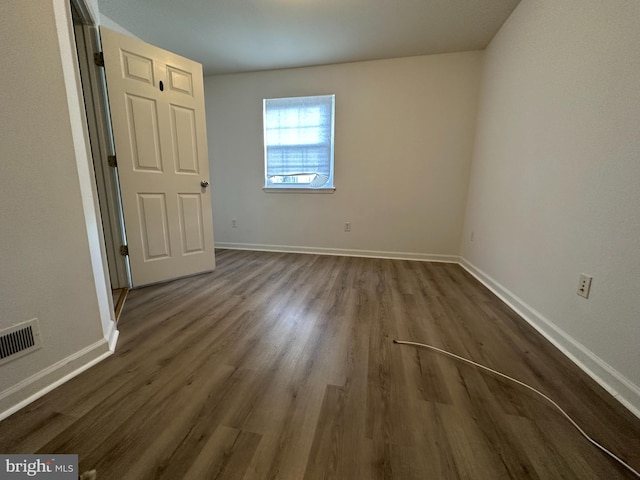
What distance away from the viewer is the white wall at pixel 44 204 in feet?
3.05

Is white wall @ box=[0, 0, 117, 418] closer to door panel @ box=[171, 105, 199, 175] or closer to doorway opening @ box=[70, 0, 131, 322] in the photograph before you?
doorway opening @ box=[70, 0, 131, 322]

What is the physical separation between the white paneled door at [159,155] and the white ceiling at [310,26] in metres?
0.46

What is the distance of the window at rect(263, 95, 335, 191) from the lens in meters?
3.22

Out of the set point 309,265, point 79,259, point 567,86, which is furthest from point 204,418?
point 567,86

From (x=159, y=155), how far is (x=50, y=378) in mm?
1832

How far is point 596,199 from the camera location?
1255mm

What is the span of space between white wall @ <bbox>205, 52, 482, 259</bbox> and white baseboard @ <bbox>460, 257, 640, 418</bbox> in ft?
4.69

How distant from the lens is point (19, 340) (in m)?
0.98

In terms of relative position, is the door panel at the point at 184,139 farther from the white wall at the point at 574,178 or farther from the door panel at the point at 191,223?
the white wall at the point at 574,178

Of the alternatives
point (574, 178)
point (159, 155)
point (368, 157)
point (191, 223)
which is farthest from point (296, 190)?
point (574, 178)

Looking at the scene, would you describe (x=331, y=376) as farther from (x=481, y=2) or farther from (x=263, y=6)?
(x=481, y=2)

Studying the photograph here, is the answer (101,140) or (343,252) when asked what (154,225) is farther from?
(343,252)

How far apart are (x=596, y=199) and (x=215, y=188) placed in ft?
12.8
